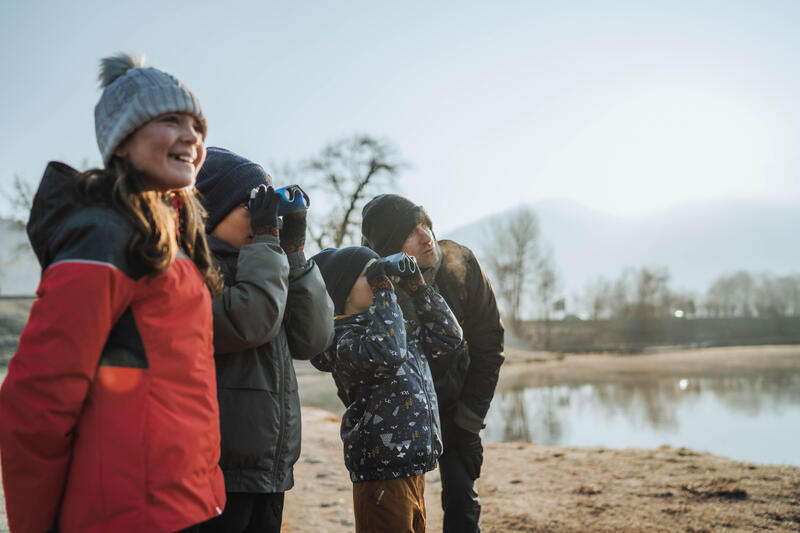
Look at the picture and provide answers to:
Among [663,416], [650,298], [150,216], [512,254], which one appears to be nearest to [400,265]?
[150,216]

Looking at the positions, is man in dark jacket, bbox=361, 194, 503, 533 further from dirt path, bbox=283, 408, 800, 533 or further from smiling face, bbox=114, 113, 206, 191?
smiling face, bbox=114, 113, 206, 191

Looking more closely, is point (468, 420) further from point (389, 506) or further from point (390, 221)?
point (390, 221)

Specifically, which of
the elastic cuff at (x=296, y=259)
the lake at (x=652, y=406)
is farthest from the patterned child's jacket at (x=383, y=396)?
the lake at (x=652, y=406)

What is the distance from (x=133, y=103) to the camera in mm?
1362

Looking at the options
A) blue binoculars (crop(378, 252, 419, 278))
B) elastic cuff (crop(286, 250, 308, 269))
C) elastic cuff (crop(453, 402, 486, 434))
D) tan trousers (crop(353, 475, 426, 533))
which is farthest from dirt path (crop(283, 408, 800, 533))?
elastic cuff (crop(286, 250, 308, 269))

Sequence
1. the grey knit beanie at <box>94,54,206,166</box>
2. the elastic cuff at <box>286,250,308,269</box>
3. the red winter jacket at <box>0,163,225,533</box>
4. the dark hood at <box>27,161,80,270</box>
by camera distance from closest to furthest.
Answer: the red winter jacket at <box>0,163,225,533</box> → the dark hood at <box>27,161,80,270</box> → the grey knit beanie at <box>94,54,206,166</box> → the elastic cuff at <box>286,250,308,269</box>

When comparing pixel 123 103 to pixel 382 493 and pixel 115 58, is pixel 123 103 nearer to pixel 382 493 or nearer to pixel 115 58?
pixel 115 58

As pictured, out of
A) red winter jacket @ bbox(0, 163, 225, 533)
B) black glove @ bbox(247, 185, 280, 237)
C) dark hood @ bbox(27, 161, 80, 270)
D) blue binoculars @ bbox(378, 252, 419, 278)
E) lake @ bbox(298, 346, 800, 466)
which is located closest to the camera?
red winter jacket @ bbox(0, 163, 225, 533)

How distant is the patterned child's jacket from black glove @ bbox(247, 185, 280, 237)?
0.61 m

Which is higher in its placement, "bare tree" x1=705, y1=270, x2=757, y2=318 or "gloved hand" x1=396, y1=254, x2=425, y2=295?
"bare tree" x1=705, y1=270, x2=757, y2=318

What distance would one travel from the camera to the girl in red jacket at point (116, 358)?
1110mm

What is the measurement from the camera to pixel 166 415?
121 centimetres

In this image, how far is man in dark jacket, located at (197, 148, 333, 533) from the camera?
5.06 feet

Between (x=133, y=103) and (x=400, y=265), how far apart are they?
3.54ft
